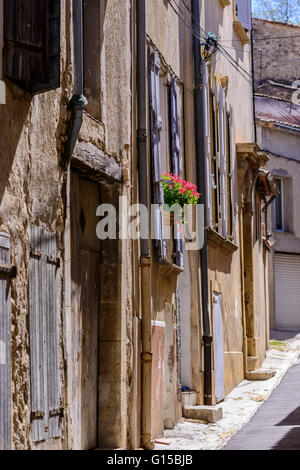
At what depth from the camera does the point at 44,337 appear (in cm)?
736

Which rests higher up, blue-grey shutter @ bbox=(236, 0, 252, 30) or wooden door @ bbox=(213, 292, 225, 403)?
blue-grey shutter @ bbox=(236, 0, 252, 30)

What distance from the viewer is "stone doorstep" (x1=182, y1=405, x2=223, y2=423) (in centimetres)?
1275

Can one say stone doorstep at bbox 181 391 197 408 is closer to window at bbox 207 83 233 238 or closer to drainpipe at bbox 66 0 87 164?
window at bbox 207 83 233 238

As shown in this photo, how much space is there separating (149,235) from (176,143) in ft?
7.80

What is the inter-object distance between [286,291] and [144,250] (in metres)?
17.7

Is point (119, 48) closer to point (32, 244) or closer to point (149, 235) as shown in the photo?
point (149, 235)

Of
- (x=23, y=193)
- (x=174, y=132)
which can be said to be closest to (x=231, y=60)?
(x=174, y=132)

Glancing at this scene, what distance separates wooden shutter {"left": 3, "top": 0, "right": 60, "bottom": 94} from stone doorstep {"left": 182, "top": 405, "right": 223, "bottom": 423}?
668 centimetres

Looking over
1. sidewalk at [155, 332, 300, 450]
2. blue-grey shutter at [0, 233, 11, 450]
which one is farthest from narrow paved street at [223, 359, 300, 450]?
blue-grey shutter at [0, 233, 11, 450]

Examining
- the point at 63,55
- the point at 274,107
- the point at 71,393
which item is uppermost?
the point at 274,107

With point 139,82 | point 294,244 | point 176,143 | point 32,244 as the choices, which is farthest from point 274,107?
point 32,244

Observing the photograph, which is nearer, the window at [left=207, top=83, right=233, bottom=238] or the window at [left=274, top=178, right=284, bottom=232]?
the window at [left=207, top=83, right=233, bottom=238]

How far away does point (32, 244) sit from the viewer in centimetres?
723
